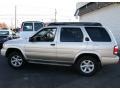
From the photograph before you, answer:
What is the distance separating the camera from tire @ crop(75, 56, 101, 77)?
29.6 ft

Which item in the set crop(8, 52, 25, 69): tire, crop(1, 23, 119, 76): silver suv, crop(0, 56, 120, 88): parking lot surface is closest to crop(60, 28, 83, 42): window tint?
crop(1, 23, 119, 76): silver suv

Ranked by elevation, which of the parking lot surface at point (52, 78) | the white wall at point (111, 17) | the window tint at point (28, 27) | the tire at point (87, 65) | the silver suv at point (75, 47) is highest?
the white wall at point (111, 17)

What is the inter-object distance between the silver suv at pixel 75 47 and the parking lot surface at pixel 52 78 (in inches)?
17.4

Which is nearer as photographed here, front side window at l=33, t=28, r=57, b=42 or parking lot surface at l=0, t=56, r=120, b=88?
parking lot surface at l=0, t=56, r=120, b=88

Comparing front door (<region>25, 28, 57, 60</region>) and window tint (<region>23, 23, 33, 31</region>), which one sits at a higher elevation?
window tint (<region>23, 23, 33, 31</region>)

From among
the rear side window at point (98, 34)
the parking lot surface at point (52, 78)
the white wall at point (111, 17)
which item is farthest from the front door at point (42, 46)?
the white wall at point (111, 17)

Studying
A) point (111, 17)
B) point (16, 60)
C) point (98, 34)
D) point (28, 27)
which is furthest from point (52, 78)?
point (111, 17)

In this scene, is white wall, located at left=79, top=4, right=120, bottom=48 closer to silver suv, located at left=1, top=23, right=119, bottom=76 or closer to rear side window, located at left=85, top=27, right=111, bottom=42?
rear side window, located at left=85, top=27, right=111, bottom=42

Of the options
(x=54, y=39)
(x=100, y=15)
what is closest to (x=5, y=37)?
(x=100, y=15)

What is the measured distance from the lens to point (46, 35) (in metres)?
9.38

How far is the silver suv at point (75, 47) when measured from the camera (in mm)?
8805

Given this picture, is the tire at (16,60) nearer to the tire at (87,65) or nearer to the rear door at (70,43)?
the rear door at (70,43)

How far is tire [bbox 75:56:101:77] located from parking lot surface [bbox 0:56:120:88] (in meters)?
0.21

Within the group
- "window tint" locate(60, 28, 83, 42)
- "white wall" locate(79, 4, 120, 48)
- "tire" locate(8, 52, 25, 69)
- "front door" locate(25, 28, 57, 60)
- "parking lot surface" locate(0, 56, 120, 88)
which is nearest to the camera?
"parking lot surface" locate(0, 56, 120, 88)
